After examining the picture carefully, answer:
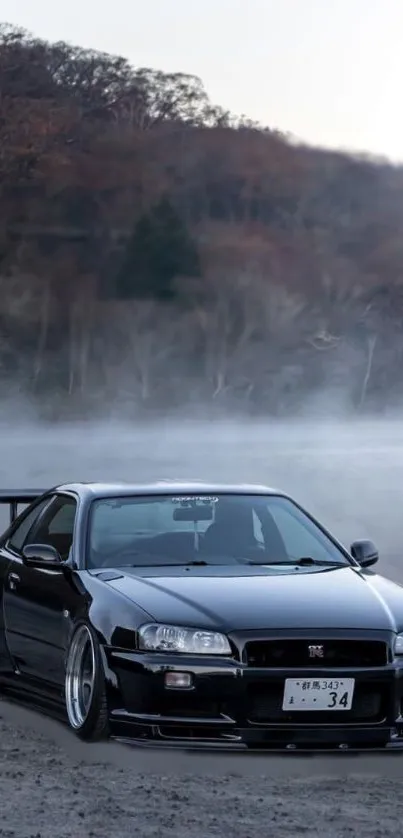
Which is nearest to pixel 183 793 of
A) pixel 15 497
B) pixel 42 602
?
pixel 42 602

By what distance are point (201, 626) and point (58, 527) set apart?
1.94m

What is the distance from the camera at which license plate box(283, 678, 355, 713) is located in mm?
6676

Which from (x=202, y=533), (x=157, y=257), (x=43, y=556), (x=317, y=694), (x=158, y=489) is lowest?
(x=157, y=257)

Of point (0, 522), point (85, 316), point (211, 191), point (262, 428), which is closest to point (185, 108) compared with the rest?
point (211, 191)

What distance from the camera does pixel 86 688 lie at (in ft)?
23.6

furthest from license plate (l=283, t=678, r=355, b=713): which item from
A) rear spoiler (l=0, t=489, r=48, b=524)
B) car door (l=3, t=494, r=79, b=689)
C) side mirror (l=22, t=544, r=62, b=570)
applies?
rear spoiler (l=0, t=489, r=48, b=524)

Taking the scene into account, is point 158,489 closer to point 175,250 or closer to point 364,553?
point 364,553

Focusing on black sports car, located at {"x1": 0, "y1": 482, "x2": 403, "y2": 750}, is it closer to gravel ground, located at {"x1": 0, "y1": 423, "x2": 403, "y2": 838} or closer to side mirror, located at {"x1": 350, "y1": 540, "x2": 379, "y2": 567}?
side mirror, located at {"x1": 350, "y1": 540, "x2": 379, "y2": 567}

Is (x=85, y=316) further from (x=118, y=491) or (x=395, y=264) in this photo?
(x=118, y=491)

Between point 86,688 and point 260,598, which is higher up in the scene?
point 260,598

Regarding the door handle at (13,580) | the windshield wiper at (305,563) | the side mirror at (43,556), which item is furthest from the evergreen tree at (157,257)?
the side mirror at (43,556)

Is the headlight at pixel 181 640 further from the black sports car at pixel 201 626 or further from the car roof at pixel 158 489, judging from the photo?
the car roof at pixel 158 489

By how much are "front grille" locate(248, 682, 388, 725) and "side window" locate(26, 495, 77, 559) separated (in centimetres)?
179

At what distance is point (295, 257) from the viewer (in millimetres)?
111750
